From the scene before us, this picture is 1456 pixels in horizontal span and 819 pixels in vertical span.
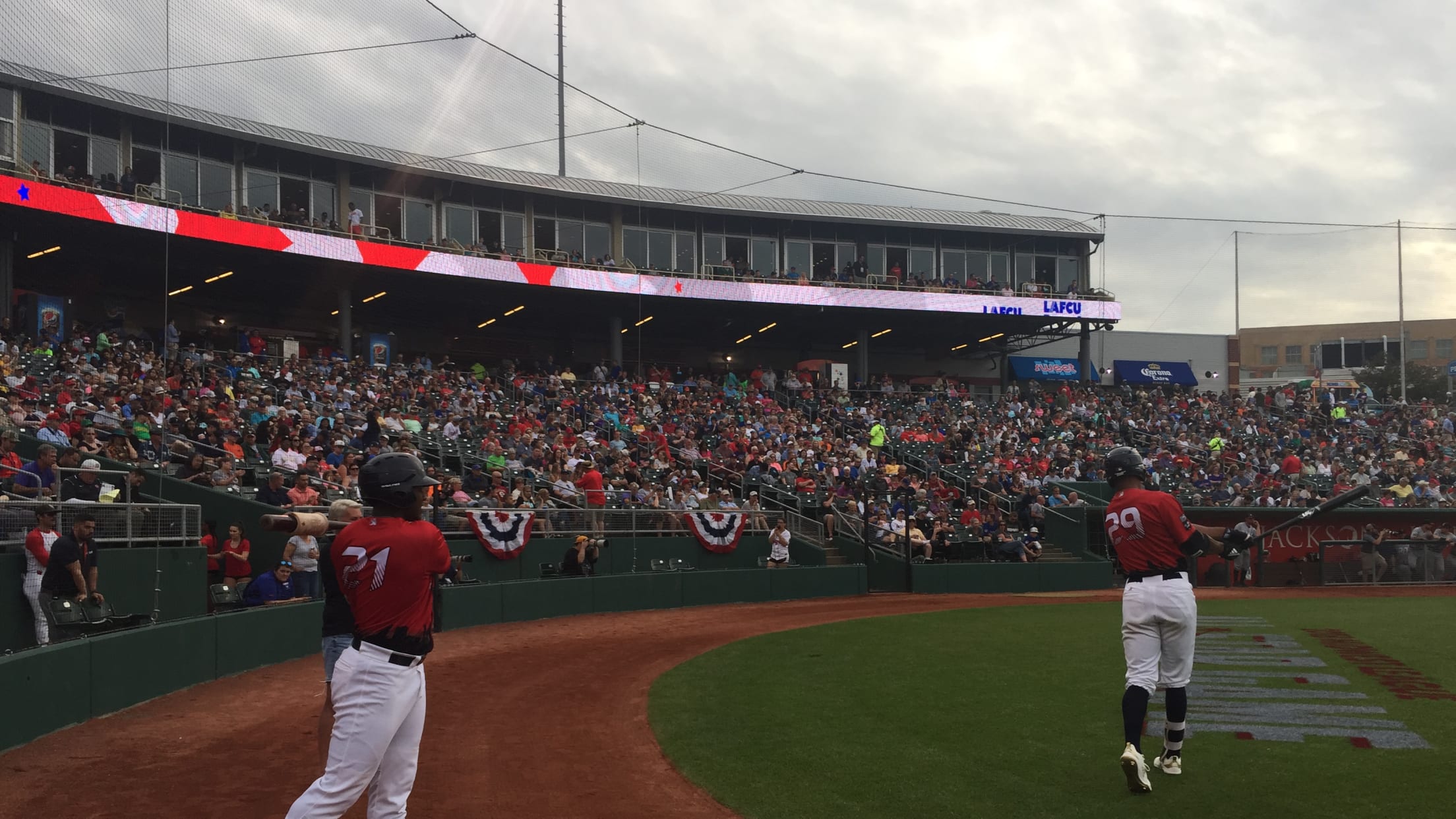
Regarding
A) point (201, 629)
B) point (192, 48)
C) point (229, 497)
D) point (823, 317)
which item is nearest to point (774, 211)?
point (823, 317)

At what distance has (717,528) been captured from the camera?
22.0 m

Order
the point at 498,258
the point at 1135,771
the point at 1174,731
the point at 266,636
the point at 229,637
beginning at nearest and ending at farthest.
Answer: the point at 1135,771
the point at 1174,731
the point at 229,637
the point at 266,636
the point at 498,258

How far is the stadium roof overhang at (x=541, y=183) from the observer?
23172 millimetres

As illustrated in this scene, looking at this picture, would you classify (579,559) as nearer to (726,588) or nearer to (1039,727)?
(726,588)

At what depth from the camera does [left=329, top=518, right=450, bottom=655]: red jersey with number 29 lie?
4.69 metres

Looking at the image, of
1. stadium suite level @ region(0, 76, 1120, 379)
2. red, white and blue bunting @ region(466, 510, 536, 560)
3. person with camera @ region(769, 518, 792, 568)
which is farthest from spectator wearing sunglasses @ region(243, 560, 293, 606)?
stadium suite level @ region(0, 76, 1120, 379)

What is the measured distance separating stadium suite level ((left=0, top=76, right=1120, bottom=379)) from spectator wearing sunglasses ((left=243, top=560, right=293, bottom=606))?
12.5 m

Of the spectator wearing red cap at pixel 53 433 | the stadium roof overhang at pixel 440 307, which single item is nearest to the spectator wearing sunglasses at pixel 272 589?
the spectator wearing red cap at pixel 53 433

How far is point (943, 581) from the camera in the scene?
23969 mm

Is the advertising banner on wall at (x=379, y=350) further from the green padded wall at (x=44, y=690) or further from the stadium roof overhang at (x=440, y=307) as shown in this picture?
the green padded wall at (x=44, y=690)

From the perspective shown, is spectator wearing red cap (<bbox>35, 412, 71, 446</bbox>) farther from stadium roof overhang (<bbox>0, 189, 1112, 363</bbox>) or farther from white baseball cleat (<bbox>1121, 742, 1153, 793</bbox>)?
white baseball cleat (<bbox>1121, 742, 1153, 793</bbox>)

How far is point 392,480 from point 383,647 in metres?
0.71

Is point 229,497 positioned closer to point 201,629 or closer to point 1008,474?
point 201,629

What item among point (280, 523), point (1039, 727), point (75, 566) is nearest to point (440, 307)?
point (75, 566)
